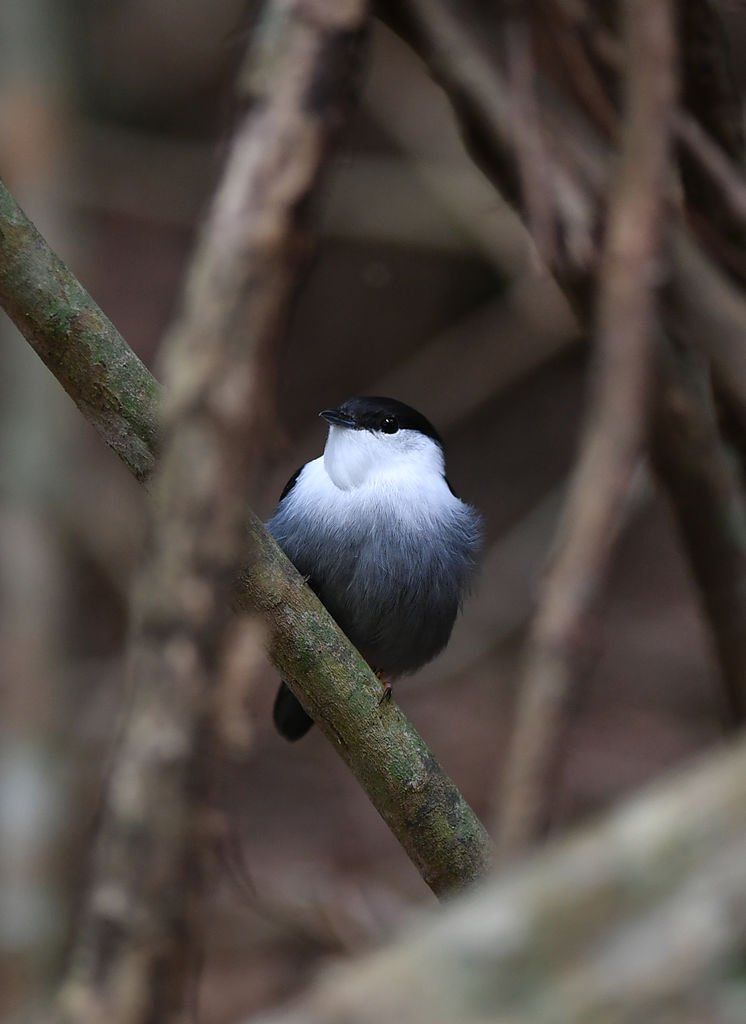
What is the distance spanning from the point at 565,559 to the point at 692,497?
189 centimetres

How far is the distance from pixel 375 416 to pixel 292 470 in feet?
11.0

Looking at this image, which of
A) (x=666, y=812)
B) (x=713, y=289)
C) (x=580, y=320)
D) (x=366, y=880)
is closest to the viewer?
(x=666, y=812)

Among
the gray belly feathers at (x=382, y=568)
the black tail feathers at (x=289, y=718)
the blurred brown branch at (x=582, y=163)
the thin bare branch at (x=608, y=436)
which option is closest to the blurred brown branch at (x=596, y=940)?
the thin bare branch at (x=608, y=436)

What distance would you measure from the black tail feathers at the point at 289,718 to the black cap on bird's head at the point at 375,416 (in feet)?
2.58

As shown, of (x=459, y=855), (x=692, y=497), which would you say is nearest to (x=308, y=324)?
(x=692, y=497)

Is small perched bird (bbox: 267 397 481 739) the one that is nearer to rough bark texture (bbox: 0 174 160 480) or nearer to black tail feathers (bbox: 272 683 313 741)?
black tail feathers (bbox: 272 683 313 741)

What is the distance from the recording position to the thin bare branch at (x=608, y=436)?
Result: 0.95 meters

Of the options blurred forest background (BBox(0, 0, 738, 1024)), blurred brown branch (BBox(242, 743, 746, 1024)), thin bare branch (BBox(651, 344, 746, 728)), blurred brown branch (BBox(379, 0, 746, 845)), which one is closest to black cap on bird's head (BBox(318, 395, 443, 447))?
blurred forest background (BBox(0, 0, 738, 1024))

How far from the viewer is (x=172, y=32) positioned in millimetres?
7230

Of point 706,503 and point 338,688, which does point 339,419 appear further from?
point 338,688

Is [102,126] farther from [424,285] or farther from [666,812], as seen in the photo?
[666,812]

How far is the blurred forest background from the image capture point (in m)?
5.53

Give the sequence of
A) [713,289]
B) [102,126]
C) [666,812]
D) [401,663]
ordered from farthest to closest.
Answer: [102,126]
[401,663]
[713,289]
[666,812]

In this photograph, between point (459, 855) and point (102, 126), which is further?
point (102, 126)
